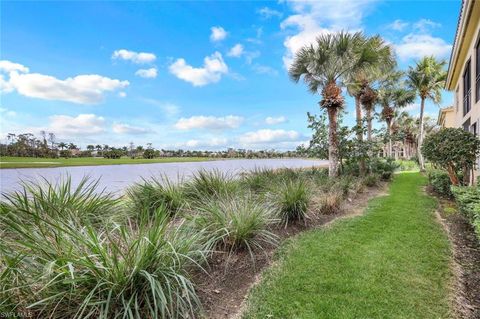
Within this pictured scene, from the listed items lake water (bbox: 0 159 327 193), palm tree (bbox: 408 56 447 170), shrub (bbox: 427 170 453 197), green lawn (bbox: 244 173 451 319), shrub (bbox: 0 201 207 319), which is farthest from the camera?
palm tree (bbox: 408 56 447 170)

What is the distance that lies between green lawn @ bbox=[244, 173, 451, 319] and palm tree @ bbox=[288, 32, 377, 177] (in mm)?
6682

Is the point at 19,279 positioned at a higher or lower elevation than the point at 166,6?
lower

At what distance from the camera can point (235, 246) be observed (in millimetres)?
4207

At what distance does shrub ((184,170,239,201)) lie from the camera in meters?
6.67

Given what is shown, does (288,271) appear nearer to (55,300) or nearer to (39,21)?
(55,300)

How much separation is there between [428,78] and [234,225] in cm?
2425

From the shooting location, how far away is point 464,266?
3930 millimetres

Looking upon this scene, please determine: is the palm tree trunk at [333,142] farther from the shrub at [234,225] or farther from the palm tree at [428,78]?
the palm tree at [428,78]

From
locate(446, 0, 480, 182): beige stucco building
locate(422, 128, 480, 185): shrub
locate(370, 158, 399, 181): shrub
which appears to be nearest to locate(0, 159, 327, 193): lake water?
locate(370, 158, 399, 181): shrub

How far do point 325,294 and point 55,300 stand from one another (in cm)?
275

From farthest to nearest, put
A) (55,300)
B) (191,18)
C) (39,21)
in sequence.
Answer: (191,18)
(39,21)
(55,300)

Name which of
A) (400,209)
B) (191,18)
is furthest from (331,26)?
(400,209)

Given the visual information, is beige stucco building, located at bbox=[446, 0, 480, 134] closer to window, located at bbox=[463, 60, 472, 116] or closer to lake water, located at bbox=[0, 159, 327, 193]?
window, located at bbox=[463, 60, 472, 116]

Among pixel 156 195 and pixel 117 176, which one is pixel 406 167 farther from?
pixel 156 195
